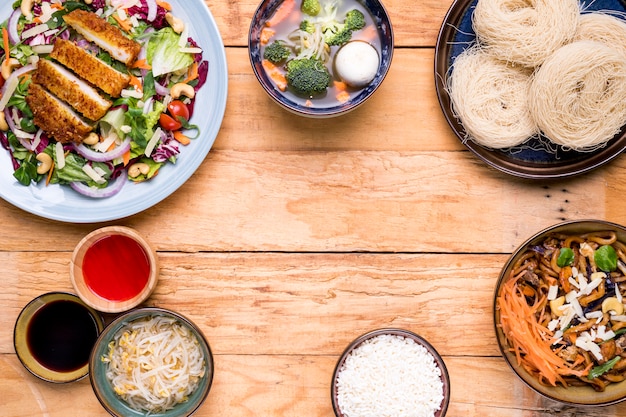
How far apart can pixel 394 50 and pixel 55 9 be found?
1.18 metres

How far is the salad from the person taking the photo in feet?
6.63

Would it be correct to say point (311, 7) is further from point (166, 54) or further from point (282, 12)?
point (166, 54)

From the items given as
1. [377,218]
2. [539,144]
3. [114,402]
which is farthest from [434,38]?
[114,402]

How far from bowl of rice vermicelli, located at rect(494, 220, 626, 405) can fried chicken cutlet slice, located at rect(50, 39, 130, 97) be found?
57.4 inches

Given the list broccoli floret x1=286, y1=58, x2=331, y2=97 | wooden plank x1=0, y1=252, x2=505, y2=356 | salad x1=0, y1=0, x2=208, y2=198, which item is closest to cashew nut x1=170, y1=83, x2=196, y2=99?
salad x1=0, y1=0, x2=208, y2=198

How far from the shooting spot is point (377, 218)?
7.20 feet

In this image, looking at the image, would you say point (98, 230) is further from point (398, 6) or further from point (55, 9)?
point (398, 6)

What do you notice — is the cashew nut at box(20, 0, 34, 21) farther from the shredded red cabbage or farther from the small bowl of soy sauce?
the small bowl of soy sauce

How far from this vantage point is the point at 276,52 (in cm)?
203

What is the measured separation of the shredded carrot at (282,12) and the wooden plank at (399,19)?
12cm

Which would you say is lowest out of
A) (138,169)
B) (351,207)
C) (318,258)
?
(318,258)

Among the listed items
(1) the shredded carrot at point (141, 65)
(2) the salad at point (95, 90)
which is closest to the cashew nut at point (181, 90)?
(2) the salad at point (95, 90)

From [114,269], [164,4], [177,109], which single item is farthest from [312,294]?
[164,4]

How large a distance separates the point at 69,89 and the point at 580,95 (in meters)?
1.73
